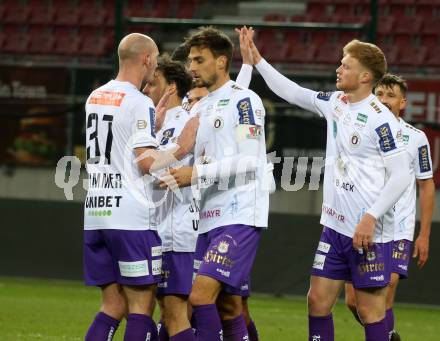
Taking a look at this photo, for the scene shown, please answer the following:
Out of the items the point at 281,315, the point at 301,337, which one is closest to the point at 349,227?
the point at 301,337

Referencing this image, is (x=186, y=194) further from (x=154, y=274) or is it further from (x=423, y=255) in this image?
(x=423, y=255)

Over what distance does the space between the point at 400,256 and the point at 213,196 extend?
227 centimetres

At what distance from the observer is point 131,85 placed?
6629 millimetres

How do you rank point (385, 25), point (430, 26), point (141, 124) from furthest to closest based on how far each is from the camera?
point (385, 25) → point (430, 26) → point (141, 124)

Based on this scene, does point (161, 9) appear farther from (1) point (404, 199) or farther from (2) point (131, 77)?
(2) point (131, 77)

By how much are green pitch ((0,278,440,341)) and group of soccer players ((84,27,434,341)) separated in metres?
2.26

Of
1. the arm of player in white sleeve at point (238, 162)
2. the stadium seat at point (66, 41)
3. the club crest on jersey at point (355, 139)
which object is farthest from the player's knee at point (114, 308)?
the stadium seat at point (66, 41)

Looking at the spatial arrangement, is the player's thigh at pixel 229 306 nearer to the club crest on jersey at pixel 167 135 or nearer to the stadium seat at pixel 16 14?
the club crest on jersey at pixel 167 135

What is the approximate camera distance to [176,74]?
7676 millimetres

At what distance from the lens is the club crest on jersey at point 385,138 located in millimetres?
6793

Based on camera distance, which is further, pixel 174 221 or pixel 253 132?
pixel 174 221

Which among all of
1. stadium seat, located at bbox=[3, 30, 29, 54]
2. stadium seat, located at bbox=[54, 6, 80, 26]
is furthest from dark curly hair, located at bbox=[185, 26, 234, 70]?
stadium seat, located at bbox=[54, 6, 80, 26]

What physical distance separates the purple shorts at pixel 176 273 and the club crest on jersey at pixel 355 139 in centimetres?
132

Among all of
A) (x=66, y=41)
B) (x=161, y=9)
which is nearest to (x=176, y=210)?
(x=66, y=41)
